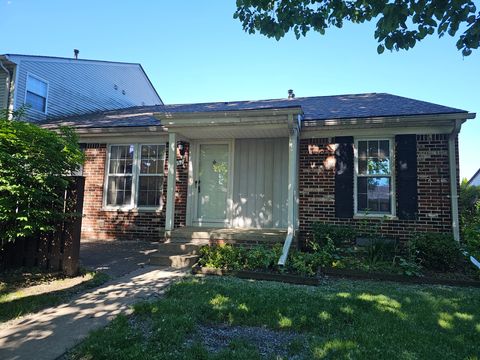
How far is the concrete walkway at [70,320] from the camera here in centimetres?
312

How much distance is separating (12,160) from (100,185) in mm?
5010

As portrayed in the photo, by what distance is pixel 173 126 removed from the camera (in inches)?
308

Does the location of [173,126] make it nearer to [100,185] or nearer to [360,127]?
[100,185]

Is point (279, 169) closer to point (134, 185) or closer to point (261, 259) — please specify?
point (261, 259)

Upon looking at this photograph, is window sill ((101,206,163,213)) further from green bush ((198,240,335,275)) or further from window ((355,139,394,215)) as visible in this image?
window ((355,139,394,215))

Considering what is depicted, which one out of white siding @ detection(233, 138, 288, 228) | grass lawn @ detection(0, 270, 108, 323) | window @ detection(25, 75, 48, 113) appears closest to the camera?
grass lawn @ detection(0, 270, 108, 323)

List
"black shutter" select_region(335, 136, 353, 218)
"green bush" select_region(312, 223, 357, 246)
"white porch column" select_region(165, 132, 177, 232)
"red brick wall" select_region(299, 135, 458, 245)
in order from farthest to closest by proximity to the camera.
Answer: "black shutter" select_region(335, 136, 353, 218)
"white porch column" select_region(165, 132, 177, 232)
"red brick wall" select_region(299, 135, 458, 245)
"green bush" select_region(312, 223, 357, 246)

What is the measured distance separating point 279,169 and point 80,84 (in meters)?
11.4

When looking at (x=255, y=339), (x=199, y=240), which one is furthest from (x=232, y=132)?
(x=255, y=339)

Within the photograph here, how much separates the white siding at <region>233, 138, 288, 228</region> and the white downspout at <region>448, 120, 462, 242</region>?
3.54 metres

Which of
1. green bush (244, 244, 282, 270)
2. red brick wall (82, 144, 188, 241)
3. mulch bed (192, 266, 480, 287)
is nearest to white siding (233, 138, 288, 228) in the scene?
red brick wall (82, 144, 188, 241)

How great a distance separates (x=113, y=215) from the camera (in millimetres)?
9516

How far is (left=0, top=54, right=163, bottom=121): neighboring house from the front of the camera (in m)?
12.3

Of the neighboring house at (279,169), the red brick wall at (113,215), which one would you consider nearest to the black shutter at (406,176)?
the neighboring house at (279,169)
